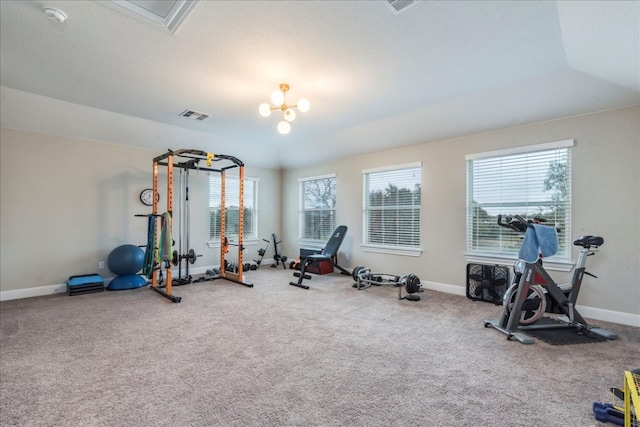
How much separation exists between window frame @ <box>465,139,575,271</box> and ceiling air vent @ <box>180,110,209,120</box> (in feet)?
14.6

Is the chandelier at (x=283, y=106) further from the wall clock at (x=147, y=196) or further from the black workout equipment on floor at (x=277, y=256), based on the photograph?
the black workout equipment on floor at (x=277, y=256)

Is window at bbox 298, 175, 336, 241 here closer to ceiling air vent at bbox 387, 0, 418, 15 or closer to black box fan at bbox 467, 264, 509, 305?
black box fan at bbox 467, 264, 509, 305

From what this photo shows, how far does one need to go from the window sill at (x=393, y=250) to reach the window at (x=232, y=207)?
3.04 metres

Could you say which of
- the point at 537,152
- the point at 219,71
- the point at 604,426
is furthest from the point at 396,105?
the point at 604,426

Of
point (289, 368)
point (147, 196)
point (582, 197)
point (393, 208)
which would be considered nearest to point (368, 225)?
point (393, 208)

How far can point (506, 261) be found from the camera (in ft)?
14.4

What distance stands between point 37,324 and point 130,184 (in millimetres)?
2877

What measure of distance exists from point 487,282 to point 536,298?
1105mm

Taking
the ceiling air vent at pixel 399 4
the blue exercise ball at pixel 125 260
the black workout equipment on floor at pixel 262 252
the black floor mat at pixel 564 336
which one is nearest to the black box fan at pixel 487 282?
the black floor mat at pixel 564 336

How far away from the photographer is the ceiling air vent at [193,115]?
4.76 m

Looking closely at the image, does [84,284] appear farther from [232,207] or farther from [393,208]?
[393,208]

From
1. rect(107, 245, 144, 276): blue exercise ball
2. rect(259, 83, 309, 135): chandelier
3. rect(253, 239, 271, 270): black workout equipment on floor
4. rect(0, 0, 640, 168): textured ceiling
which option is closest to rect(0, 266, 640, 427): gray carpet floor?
rect(107, 245, 144, 276): blue exercise ball

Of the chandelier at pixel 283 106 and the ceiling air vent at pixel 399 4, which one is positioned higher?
the ceiling air vent at pixel 399 4

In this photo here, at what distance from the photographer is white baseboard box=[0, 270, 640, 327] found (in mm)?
3432
